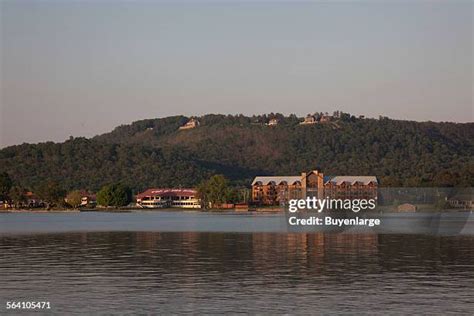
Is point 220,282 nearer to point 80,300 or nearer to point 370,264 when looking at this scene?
point 80,300

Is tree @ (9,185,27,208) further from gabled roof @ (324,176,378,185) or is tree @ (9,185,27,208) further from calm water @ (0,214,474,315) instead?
calm water @ (0,214,474,315)

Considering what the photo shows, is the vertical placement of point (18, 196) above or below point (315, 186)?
below

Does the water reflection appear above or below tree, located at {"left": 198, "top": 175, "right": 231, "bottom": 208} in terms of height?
below

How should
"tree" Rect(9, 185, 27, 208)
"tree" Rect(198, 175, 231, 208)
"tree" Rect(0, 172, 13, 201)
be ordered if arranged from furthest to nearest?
"tree" Rect(9, 185, 27, 208) → "tree" Rect(0, 172, 13, 201) → "tree" Rect(198, 175, 231, 208)

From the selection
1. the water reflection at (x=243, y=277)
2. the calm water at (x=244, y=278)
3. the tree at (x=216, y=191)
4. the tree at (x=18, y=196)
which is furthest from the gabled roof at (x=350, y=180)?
the calm water at (x=244, y=278)

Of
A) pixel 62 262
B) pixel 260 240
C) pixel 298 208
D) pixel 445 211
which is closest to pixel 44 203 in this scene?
pixel 298 208

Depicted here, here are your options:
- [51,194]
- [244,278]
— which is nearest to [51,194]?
[51,194]
